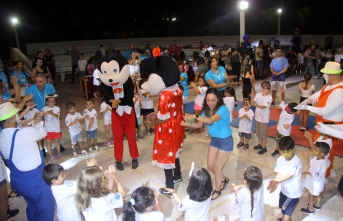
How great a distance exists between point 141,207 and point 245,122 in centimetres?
378

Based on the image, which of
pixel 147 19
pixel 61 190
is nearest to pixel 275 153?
pixel 61 190

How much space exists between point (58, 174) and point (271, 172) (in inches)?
138

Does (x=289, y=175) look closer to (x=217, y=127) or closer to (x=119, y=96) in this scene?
(x=217, y=127)

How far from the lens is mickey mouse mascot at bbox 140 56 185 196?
4.40 meters

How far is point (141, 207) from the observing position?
2.77 m

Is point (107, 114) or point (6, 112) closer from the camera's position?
point (6, 112)

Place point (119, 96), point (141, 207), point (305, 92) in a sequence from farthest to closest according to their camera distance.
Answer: point (305, 92) → point (119, 96) → point (141, 207)

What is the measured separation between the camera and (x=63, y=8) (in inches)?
1005

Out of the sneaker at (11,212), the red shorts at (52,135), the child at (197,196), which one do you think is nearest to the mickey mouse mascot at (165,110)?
the child at (197,196)

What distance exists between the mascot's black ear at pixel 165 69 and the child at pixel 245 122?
2.02 metres

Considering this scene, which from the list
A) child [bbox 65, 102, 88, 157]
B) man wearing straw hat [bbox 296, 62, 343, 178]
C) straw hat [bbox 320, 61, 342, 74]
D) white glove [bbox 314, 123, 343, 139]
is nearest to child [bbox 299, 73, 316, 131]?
man wearing straw hat [bbox 296, 62, 343, 178]

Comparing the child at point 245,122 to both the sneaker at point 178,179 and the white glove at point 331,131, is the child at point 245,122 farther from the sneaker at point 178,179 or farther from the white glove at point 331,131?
the white glove at point 331,131

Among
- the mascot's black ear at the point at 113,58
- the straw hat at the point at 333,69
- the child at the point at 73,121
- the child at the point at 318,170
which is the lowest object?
the child at the point at 318,170

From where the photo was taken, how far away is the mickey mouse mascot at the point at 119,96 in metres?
5.24
